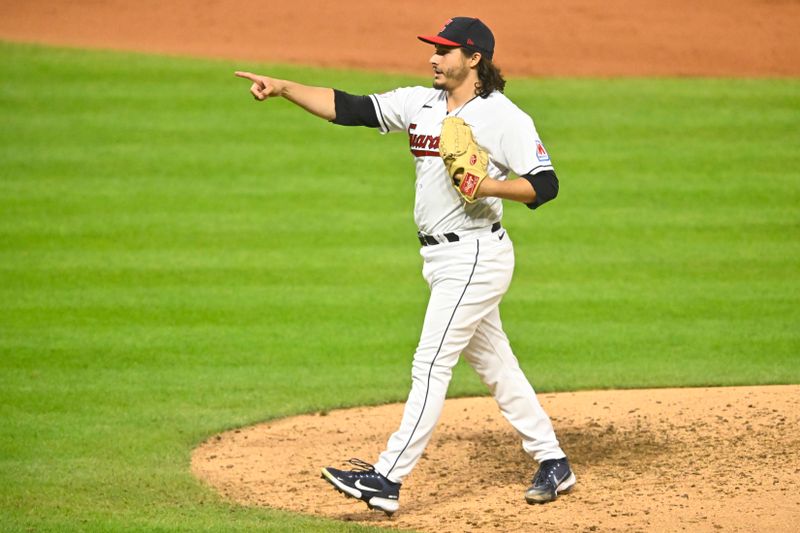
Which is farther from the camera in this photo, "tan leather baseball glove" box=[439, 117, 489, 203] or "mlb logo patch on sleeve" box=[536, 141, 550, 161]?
"mlb logo patch on sleeve" box=[536, 141, 550, 161]

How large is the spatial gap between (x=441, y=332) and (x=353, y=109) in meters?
1.09

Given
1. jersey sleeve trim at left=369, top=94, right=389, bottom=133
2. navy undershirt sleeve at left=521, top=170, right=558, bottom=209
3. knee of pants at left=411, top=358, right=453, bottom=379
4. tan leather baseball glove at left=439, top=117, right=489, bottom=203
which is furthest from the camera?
jersey sleeve trim at left=369, top=94, right=389, bottom=133

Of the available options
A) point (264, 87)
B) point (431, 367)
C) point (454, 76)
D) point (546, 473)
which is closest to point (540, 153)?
point (454, 76)

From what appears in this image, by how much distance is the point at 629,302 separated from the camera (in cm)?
945

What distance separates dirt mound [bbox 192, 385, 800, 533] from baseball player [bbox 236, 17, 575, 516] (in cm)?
26

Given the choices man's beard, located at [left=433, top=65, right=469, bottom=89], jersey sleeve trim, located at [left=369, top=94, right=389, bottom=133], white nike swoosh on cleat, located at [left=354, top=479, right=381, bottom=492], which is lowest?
white nike swoosh on cleat, located at [left=354, top=479, right=381, bottom=492]

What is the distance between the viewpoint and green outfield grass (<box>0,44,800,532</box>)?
7082 millimetres

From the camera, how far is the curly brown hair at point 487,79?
5332mm

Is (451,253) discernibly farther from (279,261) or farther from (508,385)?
(279,261)

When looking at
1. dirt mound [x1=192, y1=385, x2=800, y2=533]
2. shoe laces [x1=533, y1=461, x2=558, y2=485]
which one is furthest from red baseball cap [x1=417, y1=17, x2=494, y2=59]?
dirt mound [x1=192, y1=385, x2=800, y2=533]

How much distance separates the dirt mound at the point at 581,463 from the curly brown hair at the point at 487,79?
1.80m

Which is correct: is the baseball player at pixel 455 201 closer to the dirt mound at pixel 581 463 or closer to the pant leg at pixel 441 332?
the pant leg at pixel 441 332

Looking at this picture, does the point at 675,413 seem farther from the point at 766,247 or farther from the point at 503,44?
the point at 503,44

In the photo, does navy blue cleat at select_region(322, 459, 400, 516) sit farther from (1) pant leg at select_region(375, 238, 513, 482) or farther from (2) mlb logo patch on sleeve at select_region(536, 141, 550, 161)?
(2) mlb logo patch on sleeve at select_region(536, 141, 550, 161)
